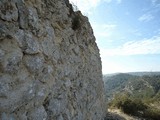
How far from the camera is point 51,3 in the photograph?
695 cm

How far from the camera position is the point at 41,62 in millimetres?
5609

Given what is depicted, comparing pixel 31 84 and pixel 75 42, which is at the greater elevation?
pixel 75 42

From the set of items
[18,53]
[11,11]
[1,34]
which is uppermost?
[11,11]

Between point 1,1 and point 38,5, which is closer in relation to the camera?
point 1,1

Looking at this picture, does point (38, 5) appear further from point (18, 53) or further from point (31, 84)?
point (31, 84)

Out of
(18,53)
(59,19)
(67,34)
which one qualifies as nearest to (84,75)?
(67,34)

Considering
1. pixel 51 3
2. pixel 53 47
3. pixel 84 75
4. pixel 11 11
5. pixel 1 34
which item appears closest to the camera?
pixel 1 34

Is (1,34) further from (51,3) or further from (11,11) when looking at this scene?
(51,3)

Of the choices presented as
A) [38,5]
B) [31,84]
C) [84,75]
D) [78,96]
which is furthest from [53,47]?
[84,75]

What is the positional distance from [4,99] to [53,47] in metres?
2.48

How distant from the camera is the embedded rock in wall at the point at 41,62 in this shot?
4.50m

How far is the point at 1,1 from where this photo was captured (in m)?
4.50

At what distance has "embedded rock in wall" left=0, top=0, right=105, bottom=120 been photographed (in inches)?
177

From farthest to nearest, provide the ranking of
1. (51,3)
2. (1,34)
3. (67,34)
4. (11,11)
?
(67,34), (51,3), (11,11), (1,34)
